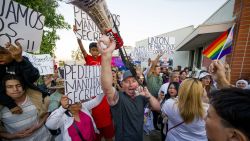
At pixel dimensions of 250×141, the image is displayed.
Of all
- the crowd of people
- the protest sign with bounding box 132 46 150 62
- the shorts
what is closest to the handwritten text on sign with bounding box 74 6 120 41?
the crowd of people

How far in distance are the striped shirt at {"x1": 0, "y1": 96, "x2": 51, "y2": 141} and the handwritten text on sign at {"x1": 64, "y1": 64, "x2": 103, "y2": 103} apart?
1.46 feet

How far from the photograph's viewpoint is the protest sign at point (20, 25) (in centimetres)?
247

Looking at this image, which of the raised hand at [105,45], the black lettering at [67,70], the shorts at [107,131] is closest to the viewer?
the raised hand at [105,45]

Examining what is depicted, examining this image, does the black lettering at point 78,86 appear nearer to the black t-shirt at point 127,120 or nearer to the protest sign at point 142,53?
the black t-shirt at point 127,120

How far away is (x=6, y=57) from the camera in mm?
2381

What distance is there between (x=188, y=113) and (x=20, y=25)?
2227 mm

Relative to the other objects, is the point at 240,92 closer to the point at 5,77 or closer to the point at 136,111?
the point at 136,111

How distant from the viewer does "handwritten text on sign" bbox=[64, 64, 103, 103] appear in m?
2.76

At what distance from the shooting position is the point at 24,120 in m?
2.49

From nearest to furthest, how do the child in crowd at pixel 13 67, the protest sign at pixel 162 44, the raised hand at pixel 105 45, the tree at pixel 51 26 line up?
the raised hand at pixel 105 45, the child in crowd at pixel 13 67, the protest sign at pixel 162 44, the tree at pixel 51 26

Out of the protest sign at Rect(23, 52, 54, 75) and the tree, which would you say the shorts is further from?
the tree

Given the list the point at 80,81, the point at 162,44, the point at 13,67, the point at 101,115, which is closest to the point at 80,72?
the point at 80,81

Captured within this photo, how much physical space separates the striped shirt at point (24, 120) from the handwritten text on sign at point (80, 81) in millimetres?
445

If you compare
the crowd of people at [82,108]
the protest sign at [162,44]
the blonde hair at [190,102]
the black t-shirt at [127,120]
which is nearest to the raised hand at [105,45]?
the crowd of people at [82,108]
